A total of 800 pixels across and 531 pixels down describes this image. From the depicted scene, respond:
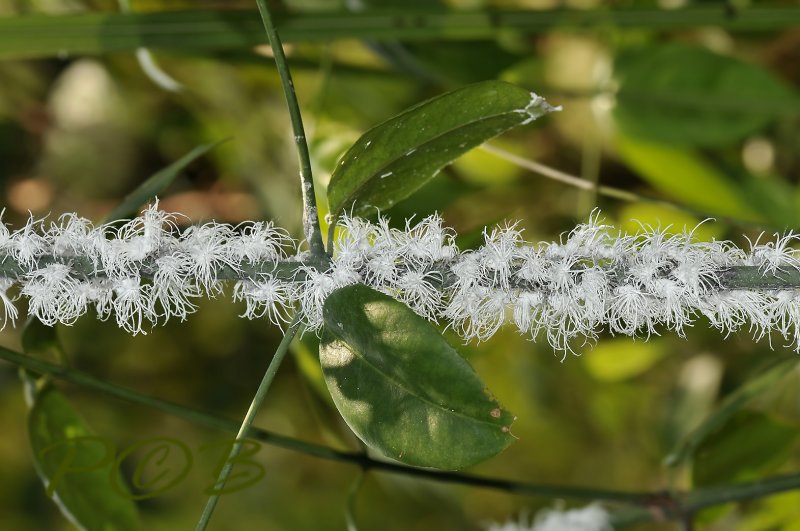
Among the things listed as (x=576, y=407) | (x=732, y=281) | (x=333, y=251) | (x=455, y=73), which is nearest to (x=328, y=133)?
(x=455, y=73)

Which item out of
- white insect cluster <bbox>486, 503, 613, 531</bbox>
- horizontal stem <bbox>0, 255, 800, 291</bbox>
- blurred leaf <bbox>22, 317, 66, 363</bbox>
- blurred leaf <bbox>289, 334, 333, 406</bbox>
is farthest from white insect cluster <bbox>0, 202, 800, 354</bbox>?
white insect cluster <bbox>486, 503, 613, 531</bbox>

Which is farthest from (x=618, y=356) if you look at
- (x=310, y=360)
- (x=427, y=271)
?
(x=427, y=271)

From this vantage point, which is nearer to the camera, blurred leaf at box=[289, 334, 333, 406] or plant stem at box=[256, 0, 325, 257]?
plant stem at box=[256, 0, 325, 257]

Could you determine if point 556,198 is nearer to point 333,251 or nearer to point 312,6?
point 312,6

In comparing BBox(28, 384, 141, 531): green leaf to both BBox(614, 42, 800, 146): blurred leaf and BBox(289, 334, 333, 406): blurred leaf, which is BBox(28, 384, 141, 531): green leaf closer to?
BBox(289, 334, 333, 406): blurred leaf

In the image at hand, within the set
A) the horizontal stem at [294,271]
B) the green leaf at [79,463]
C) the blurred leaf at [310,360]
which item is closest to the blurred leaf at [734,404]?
the horizontal stem at [294,271]

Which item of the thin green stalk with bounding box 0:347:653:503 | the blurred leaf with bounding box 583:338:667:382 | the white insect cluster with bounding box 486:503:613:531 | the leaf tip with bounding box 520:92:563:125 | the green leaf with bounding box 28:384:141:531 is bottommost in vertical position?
the green leaf with bounding box 28:384:141:531

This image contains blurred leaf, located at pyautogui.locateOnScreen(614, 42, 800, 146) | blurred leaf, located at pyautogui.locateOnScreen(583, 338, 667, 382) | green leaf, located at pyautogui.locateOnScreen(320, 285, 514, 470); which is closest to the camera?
green leaf, located at pyautogui.locateOnScreen(320, 285, 514, 470)

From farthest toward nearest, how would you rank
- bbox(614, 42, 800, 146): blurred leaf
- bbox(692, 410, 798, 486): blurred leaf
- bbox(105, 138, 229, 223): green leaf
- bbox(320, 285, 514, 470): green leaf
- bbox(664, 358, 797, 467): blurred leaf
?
1. bbox(614, 42, 800, 146): blurred leaf
2. bbox(692, 410, 798, 486): blurred leaf
3. bbox(664, 358, 797, 467): blurred leaf
4. bbox(105, 138, 229, 223): green leaf
5. bbox(320, 285, 514, 470): green leaf
